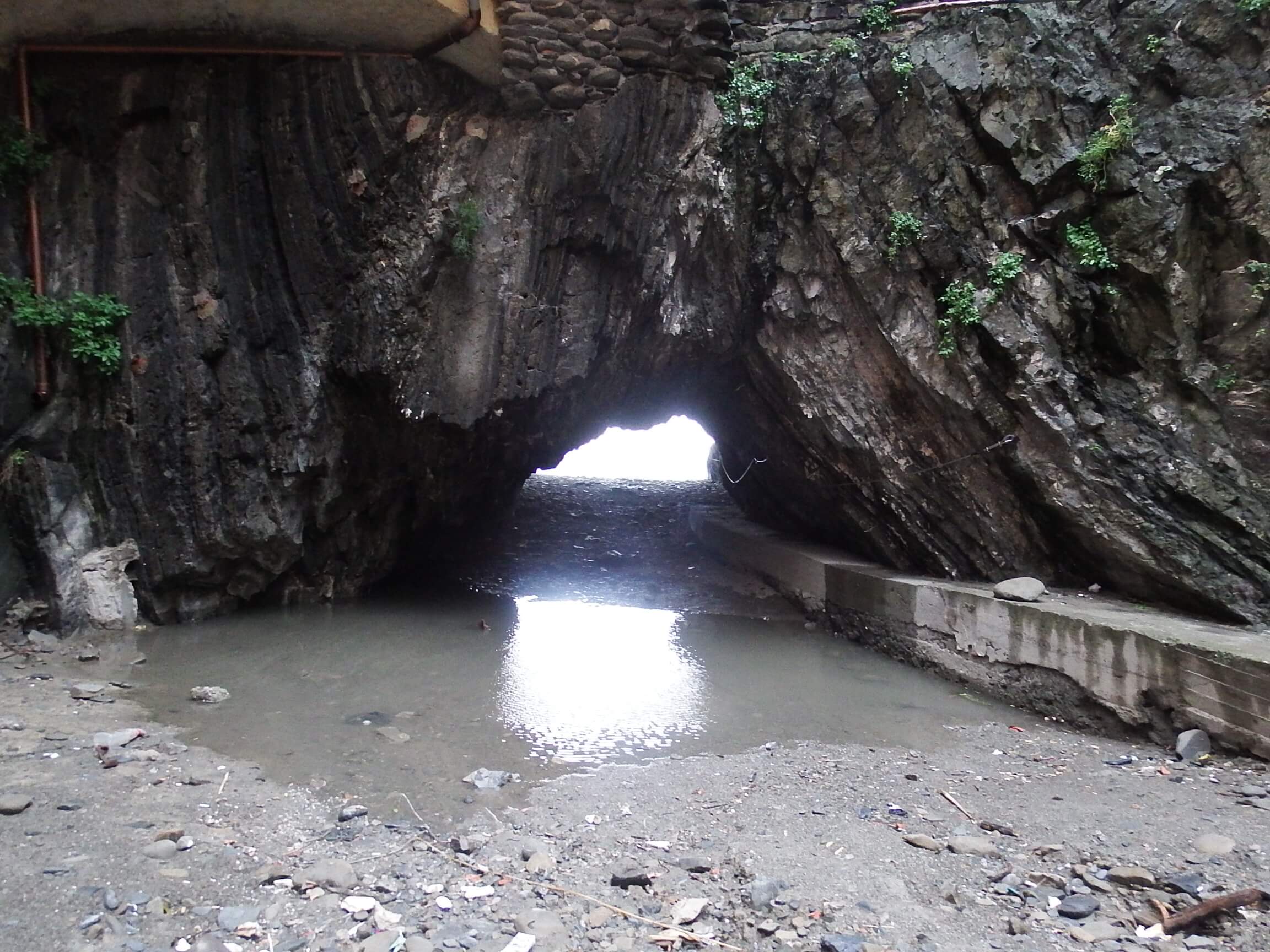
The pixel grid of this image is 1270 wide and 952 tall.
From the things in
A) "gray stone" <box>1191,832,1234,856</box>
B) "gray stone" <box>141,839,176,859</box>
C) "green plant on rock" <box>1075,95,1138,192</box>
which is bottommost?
"gray stone" <box>1191,832,1234,856</box>

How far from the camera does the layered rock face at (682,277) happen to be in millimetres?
6609

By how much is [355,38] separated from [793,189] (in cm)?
440

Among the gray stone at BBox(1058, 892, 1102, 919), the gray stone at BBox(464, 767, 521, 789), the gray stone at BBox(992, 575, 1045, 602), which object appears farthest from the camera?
the gray stone at BBox(992, 575, 1045, 602)

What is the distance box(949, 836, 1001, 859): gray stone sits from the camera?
358cm

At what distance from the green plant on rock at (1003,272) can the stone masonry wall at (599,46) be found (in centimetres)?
324

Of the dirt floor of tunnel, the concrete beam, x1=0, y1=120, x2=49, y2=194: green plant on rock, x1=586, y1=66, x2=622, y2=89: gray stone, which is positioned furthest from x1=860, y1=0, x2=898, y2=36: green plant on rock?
x1=0, y1=120, x2=49, y2=194: green plant on rock

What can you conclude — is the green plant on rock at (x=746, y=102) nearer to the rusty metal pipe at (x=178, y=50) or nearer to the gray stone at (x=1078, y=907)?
the rusty metal pipe at (x=178, y=50)

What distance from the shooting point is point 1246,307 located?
20.7 feet

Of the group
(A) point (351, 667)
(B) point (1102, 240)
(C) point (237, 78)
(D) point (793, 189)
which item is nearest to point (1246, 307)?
(B) point (1102, 240)

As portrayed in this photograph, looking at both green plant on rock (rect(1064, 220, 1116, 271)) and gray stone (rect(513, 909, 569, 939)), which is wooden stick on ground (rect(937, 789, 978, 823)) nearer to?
gray stone (rect(513, 909, 569, 939))

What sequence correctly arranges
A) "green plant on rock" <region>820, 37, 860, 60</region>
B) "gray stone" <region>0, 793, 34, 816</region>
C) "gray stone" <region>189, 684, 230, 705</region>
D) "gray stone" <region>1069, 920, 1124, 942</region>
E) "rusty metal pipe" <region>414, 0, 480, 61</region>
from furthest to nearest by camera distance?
"green plant on rock" <region>820, 37, 860, 60</region>, "rusty metal pipe" <region>414, 0, 480, 61</region>, "gray stone" <region>189, 684, 230, 705</region>, "gray stone" <region>0, 793, 34, 816</region>, "gray stone" <region>1069, 920, 1124, 942</region>

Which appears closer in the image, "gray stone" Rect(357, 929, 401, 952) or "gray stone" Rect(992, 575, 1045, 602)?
"gray stone" Rect(357, 929, 401, 952)

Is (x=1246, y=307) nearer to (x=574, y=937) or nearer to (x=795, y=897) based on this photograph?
(x=795, y=897)

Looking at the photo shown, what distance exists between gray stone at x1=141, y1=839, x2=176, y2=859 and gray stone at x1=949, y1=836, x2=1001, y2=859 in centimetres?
341
